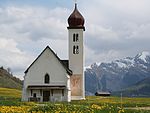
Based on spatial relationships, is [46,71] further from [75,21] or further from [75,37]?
[75,21]

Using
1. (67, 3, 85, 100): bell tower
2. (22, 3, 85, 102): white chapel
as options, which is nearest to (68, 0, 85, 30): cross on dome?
(67, 3, 85, 100): bell tower

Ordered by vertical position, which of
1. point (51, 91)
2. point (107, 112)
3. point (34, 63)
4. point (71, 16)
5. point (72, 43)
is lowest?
point (107, 112)

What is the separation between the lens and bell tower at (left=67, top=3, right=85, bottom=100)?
82938mm

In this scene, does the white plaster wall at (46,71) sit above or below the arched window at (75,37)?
below

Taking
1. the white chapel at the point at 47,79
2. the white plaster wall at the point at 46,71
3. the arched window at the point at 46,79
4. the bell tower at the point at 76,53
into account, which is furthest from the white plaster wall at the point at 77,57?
the arched window at the point at 46,79

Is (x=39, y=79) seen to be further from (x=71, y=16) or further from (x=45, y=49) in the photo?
(x=71, y=16)

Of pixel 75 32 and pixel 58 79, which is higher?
pixel 75 32

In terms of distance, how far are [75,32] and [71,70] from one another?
26.6 ft

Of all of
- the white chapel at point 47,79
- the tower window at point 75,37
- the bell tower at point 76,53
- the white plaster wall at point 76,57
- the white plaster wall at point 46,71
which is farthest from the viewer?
the tower window at point 75,37

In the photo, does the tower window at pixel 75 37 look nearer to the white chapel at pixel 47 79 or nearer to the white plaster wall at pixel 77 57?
the white plaster wall at pixel 77 57

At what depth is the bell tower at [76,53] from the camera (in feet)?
272

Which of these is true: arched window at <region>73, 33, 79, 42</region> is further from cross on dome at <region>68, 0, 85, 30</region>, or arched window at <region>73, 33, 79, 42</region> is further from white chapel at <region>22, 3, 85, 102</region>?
white chapel at <region>22, 3, 85, 102</region>

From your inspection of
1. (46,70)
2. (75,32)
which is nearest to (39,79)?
(46,70)

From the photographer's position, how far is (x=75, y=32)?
8694cm
